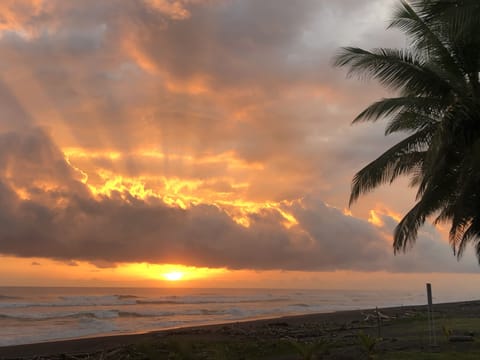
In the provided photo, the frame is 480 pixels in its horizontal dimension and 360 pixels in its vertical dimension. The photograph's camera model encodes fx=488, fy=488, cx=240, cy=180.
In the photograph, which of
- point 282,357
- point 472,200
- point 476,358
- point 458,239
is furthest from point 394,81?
point 282,357

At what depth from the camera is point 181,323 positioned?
3550cm

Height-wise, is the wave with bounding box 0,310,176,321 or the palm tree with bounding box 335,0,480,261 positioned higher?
the palm tree with bounding box 335,0,480,261

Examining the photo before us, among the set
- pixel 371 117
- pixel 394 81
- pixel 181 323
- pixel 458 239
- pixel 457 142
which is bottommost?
pixel 181 323

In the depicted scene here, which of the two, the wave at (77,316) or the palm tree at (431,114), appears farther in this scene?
the wave at (77,316)

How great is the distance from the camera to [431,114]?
11.7 m

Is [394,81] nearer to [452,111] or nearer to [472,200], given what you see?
[452,111]

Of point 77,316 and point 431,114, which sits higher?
point 431,114

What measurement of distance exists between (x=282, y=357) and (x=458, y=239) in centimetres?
632

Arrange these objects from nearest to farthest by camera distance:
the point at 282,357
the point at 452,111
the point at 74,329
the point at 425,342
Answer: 1. the point at 452,111
2. the point at 282,357
3. the point at 425,342
4. the point at 74,329

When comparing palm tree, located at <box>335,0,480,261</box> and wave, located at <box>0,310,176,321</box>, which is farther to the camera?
wave, located at <box>0,310,176,321</box>

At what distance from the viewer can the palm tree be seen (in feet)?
35.4

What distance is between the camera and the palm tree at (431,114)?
35.4 feet

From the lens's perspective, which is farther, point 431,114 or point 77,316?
point 77,316

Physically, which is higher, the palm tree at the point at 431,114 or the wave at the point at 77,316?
the palm tree at the point at 431,114
